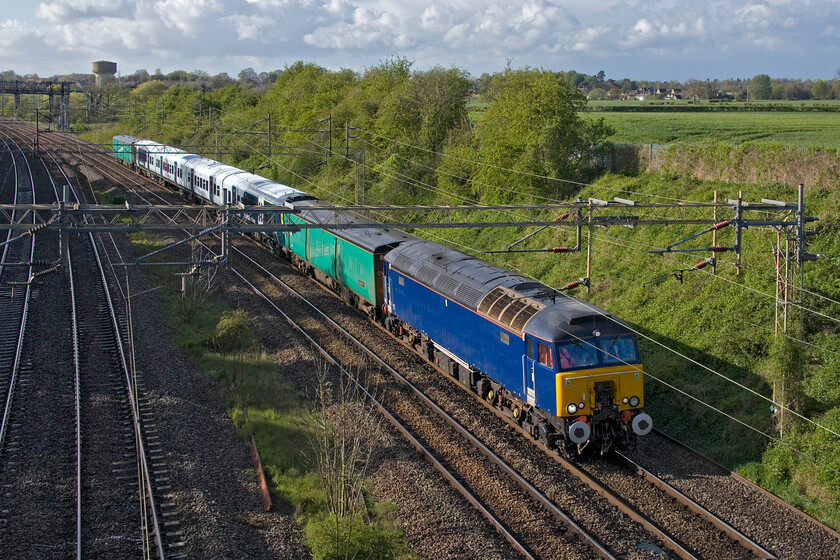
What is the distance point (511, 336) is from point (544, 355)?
1.23 meters

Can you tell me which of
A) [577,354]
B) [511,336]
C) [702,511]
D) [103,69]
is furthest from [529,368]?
[103,69]

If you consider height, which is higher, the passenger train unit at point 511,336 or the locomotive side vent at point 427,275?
the locomotive side vent at point 427,275

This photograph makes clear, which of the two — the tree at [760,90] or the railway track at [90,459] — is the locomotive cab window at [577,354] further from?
the tree at [760,90]

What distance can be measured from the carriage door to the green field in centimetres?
1857

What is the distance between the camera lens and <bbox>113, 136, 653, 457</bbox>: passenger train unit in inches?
597

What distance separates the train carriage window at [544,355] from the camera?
595 inches

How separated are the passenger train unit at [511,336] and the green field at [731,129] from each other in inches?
623

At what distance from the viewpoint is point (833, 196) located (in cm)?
2173

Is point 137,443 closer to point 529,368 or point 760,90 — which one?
point 529,368

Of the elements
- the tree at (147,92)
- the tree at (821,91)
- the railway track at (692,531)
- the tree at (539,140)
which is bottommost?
the railway track at (692,531)

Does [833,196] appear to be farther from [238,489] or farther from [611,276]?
[238,489]

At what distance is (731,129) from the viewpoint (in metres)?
A: 38.7

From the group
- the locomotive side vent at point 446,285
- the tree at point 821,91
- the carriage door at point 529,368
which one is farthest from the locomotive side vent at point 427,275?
the tree at point 821,91

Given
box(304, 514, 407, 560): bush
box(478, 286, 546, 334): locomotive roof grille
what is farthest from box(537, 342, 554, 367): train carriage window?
box(304, 514, 407, 560): bush
